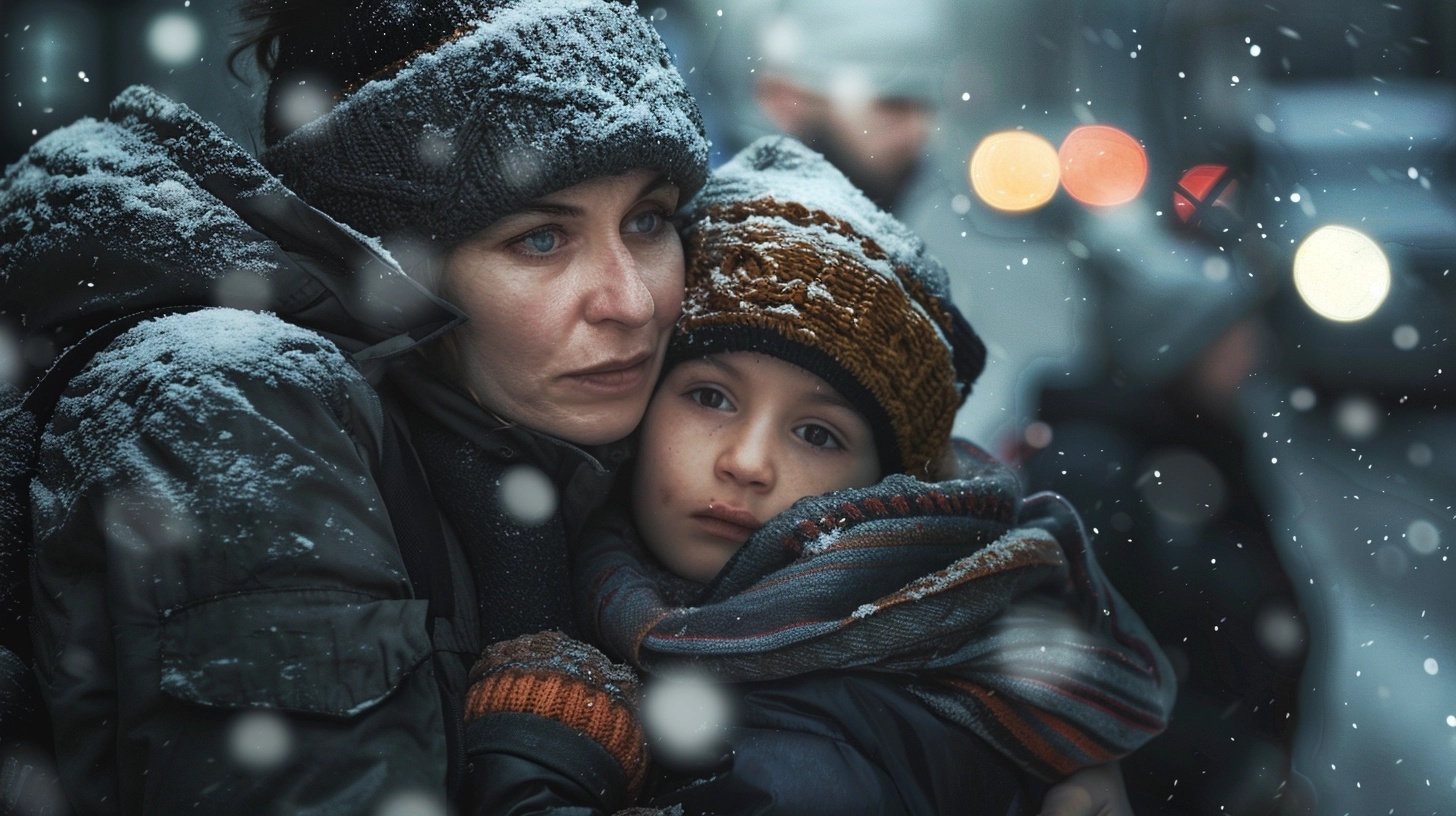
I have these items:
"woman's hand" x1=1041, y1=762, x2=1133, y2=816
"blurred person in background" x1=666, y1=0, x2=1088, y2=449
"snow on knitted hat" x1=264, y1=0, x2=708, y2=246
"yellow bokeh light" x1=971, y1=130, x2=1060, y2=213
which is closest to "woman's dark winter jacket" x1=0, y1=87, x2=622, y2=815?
"snow on knitted hat" x1=264, y1=0, x2=708, y2=246

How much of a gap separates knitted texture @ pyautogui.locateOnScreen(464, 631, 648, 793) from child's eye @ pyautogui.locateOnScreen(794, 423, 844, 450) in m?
0.45

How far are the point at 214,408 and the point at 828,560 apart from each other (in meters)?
0.68

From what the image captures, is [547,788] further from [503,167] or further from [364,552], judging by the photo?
[503,167]

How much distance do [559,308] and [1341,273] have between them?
6.75ft

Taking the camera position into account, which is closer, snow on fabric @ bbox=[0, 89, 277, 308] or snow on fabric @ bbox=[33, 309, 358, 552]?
snow on fabric @ bbox=[33, 309, 358, 552]

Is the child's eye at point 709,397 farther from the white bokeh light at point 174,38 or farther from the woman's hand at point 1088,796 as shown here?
the white bokeh light at point 174,38

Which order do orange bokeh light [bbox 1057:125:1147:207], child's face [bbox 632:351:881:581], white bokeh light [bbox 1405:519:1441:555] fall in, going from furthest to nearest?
white bokeh light [bbox 1405:519:1441:555] < orange bokeh light [bbox 1057:125:1147:207] < child's face [bbox 632:351:881:581]

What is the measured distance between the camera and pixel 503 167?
1.17 metres

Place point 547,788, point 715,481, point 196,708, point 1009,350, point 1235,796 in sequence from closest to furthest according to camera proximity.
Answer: point 196,708, point 547,788, point 715,481, point 1235,796, point 1009,350

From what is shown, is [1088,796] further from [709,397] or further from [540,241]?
[540,241]

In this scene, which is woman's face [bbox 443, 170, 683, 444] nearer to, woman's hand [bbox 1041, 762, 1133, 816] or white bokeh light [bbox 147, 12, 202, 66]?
white bokeh light [bbox 147, 12, 202, 66]

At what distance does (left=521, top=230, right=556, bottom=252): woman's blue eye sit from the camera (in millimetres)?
1246

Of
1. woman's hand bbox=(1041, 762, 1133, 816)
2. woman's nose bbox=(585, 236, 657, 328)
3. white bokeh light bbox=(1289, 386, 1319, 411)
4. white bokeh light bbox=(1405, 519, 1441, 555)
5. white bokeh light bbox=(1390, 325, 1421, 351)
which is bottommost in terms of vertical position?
white bokeh light bbox=(1405, 519, 1441, 555)

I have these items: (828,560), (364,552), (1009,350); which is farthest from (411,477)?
(1009,350)
